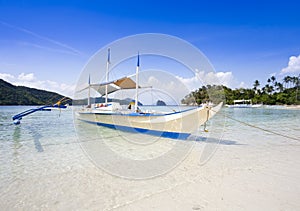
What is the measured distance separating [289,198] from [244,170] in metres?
1.33

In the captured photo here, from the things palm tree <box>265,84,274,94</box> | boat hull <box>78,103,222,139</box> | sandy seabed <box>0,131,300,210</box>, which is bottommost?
sandy seabed <box>0,131,300,210</box>

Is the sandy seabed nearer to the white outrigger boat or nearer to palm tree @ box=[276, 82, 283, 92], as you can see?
the white outrigger boat

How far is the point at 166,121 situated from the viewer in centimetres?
738

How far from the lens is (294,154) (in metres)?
5.45

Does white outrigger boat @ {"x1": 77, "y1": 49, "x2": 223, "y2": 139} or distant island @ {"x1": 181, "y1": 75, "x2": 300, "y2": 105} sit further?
distant island @ {"x1": 181, "y1": 75, "x2": 300, "y2": 105}

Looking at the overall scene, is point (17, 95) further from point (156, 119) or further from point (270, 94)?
point (270, 94)

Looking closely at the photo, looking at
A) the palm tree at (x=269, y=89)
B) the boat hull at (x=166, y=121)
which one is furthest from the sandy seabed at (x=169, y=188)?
the palm tree at (x=269, y=89)

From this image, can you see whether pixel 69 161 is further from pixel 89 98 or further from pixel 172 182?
pixel 89 98

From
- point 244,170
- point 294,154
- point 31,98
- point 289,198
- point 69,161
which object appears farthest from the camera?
point 31,98

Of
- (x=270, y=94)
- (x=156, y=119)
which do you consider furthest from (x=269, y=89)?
(x=156, y=119)

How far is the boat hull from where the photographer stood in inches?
257

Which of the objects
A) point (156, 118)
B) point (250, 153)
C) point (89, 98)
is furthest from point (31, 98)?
point (250, 153)

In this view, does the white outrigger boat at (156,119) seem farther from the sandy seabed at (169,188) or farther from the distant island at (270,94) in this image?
the distant island at (270,94)

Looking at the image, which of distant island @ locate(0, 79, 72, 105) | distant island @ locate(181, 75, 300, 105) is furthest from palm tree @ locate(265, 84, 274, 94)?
distant island @ locate(0, 79, 72, 105)
